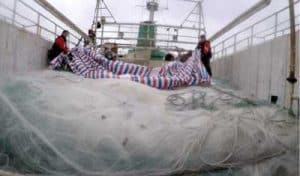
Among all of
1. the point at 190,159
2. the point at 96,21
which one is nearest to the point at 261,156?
the point at 190,159

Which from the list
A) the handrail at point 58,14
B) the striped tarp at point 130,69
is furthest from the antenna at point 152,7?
the striped tarp at point 130,69

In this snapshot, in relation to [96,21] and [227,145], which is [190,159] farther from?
[96,21]

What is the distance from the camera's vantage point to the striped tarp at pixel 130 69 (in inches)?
202

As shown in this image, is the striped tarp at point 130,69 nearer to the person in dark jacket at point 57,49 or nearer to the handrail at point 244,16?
the person in dark jacket at point 57,49

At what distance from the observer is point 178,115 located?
2.94 m

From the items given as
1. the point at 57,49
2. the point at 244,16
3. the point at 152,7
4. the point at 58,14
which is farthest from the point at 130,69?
the point at 152,7

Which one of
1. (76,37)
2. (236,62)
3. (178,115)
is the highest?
(76,37)

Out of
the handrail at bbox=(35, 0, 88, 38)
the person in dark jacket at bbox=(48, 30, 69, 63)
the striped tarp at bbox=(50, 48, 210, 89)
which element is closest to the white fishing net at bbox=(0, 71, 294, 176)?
the striped tarp at bbox=(50, 48, 210, 89)

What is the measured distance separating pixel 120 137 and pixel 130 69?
2.82 metres

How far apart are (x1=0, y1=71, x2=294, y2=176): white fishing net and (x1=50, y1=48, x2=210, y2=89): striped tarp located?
6.39ft

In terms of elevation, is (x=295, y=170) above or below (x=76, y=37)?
below

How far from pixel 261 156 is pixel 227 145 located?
24 centimetres

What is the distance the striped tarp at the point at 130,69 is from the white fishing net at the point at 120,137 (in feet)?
6.39

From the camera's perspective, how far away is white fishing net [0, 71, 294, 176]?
2494 mm
